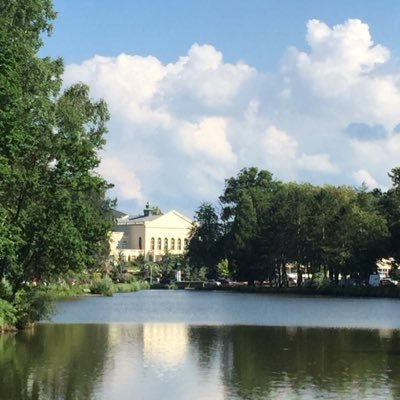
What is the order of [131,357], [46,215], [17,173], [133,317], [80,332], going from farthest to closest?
[133,317] < [80,332] < [46,215] < [17,173] < [131,357]

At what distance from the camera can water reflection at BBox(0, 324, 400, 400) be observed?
858 inches

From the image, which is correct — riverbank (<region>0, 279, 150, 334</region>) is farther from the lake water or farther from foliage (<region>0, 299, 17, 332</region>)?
→ the lake water

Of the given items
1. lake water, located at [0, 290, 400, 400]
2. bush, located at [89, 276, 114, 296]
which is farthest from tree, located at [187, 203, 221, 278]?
lake water, located at [0, 290, 400, 400]

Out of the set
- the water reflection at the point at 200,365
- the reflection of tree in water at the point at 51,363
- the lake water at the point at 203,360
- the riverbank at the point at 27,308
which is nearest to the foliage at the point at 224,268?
the lake water at the point at 203,360

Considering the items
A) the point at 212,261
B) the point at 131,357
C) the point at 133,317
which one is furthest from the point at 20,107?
the point at 212,261

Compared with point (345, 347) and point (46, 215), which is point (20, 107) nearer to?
point (46, 215)

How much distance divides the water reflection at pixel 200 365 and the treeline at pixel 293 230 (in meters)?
59.8

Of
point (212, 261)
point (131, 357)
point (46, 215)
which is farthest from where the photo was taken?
point (212, 261)

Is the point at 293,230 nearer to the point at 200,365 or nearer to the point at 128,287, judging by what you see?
the point at 128,287

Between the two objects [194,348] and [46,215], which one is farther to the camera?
[46,215]

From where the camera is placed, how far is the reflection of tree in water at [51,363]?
2166 centimetres

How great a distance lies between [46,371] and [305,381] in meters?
8.13

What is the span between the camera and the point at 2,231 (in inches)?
1178

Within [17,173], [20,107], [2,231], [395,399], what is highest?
[20,107]
